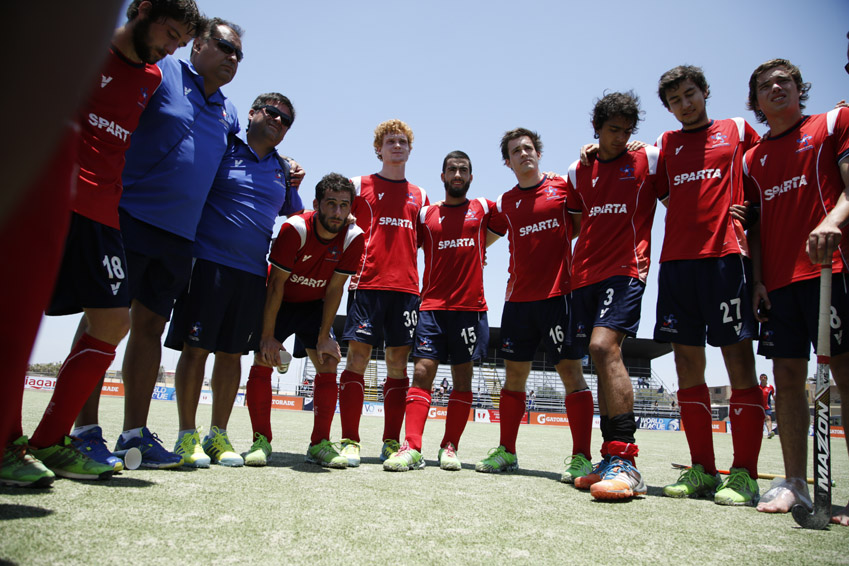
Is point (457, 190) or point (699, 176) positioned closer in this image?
point (699, 176)

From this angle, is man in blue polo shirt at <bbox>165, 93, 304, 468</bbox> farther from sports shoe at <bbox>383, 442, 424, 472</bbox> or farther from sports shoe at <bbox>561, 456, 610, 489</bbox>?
sports shoe at <bbox>561, 456, 610, 489</bbox>

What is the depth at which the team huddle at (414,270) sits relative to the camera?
98.7 inches

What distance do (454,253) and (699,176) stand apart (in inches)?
81.9

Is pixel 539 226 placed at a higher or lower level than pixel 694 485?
higher

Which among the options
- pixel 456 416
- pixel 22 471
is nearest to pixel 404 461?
pixel 456 416

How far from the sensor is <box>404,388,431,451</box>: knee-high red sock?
164 inches

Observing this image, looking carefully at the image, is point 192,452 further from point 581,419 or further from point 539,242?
point 539,242

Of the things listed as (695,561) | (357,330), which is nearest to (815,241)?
(695,561)

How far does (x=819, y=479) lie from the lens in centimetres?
245

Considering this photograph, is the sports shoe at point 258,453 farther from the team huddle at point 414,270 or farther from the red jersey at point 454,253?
the red jersey at point 454,253

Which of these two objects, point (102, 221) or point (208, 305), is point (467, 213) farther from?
point (102, 221)

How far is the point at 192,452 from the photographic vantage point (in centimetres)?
321

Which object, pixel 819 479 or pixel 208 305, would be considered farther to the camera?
pixel 208 305

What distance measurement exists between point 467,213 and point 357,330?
1.52 meters
